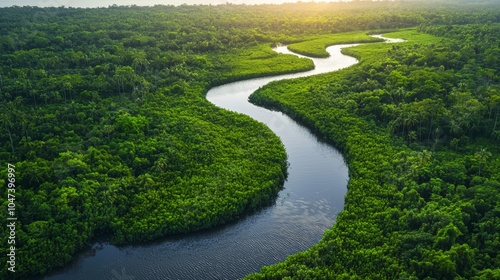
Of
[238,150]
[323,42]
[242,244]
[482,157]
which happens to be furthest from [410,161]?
[323,42]

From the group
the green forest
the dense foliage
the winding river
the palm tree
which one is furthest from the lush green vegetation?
the palm tree

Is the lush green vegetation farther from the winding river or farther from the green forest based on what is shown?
the winding river

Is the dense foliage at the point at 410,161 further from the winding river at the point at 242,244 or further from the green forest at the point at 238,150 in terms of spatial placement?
the winding river at the point at 242,244

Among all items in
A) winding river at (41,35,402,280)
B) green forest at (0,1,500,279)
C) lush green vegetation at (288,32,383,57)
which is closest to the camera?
green forest at (0,1,500,279)

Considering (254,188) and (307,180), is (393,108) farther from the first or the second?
(254,188)

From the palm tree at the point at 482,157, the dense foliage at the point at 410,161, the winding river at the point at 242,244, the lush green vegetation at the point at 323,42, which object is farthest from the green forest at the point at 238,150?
the lush green vegetation at the point at 323,42

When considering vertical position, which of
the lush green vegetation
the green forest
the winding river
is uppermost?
the lush green vegetation

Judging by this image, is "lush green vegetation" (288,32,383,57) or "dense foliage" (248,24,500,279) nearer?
"dense foliage" (248,24,500,279)

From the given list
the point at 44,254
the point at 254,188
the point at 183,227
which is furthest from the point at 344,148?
the point at 44,254
